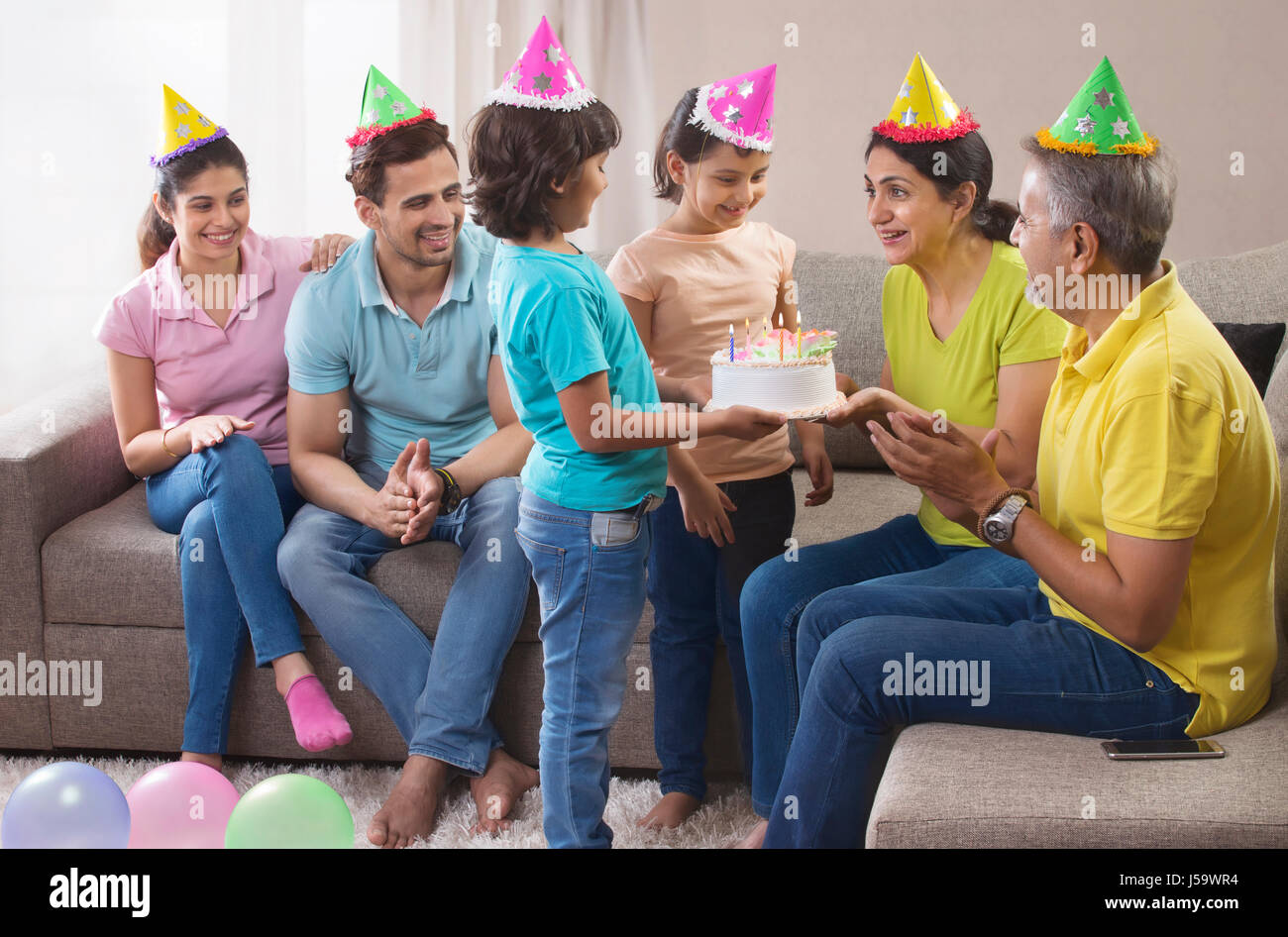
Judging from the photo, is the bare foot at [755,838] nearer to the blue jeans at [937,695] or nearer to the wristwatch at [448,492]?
the blue jeans at [937,695]

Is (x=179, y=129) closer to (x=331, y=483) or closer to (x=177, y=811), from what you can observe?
(x=331, y=483)

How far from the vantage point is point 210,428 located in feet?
7.90

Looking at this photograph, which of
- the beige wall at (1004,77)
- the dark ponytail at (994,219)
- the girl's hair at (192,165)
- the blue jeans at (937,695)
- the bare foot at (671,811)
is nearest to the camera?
the blue jeans at (937,695)

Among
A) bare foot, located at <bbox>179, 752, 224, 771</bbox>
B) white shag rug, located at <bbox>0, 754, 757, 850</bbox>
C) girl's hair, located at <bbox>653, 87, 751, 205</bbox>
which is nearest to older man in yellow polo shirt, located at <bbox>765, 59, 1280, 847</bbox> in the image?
white shag rug, located at <bbox>0, 754, 757, 850</bbox>

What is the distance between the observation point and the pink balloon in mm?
→ 1918

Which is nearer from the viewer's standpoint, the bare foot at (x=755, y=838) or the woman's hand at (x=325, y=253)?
the bare foot at (x=755, y=838)

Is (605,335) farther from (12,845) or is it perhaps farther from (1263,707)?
(12,845)

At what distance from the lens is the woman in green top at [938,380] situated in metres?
1.93

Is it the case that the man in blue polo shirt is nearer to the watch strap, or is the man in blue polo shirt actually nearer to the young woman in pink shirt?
the young woman in pink shirt

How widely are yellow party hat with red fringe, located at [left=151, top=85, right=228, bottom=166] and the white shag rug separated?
3.88 feet

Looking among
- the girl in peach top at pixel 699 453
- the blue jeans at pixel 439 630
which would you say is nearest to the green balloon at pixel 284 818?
the blue jeans at pixel 439 630

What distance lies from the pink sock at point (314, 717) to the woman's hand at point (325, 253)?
82 cm

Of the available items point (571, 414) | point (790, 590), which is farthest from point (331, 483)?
point (790, 590)
